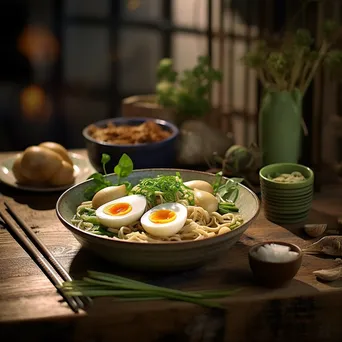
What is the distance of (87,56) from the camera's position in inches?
173

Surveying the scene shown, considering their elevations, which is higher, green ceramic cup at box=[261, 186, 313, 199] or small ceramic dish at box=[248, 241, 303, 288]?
green ceramic cup at box=[261, 186, 313, 199]

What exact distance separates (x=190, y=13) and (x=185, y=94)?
170 cm

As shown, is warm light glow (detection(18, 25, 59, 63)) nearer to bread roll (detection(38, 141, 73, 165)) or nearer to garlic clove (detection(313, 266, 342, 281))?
bread roll (detection(38, 141, 73, 165))

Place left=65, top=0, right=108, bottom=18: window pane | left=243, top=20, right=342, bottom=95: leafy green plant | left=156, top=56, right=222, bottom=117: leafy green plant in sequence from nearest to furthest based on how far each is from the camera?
left=243, top=20, right=342, bottom=95: leafy green plant < left=156, top=56, right=222, bottom=117: leafy green plant < left=65, top=0, right=108, bottom=18: window pane

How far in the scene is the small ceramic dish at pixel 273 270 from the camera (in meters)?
1.59

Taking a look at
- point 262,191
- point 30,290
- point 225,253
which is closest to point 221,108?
point 262,191

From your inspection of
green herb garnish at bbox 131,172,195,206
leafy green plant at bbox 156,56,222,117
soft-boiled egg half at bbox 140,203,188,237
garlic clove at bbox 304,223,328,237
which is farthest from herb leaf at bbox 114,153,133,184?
leafy green plant at bbox 156,56,222,117

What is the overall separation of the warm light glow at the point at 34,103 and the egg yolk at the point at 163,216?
2.73 metres

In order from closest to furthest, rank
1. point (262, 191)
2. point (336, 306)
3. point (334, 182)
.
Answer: point (336, 306)
point (262, 191)
point (334, 182)

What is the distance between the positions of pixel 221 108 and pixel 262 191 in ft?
5.25

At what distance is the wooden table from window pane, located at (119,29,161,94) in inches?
107

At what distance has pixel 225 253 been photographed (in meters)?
1.79

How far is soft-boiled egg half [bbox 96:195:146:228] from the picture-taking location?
1.74 meters

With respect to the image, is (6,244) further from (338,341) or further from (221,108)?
(221,108)
